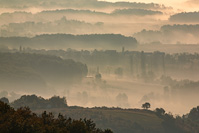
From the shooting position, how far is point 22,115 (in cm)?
19962

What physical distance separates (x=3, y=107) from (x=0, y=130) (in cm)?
2463

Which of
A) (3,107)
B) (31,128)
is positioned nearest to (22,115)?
(3,107)

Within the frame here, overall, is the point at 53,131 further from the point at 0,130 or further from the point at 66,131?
the point at 0,130

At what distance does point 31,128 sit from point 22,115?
18488 millimetres

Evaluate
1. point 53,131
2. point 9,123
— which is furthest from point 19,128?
point 53,131

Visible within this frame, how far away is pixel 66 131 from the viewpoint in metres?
199

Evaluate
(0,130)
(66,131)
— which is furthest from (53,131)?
(0,130)

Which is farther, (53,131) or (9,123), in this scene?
(53,131)

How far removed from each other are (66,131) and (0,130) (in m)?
28.5

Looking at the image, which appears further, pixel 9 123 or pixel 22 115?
pixel 22 115

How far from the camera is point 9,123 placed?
179500 mm

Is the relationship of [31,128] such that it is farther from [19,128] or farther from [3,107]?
[3,107]

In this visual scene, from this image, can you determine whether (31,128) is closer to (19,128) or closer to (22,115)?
(19,128)

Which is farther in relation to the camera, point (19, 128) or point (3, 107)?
point (3, 107)
